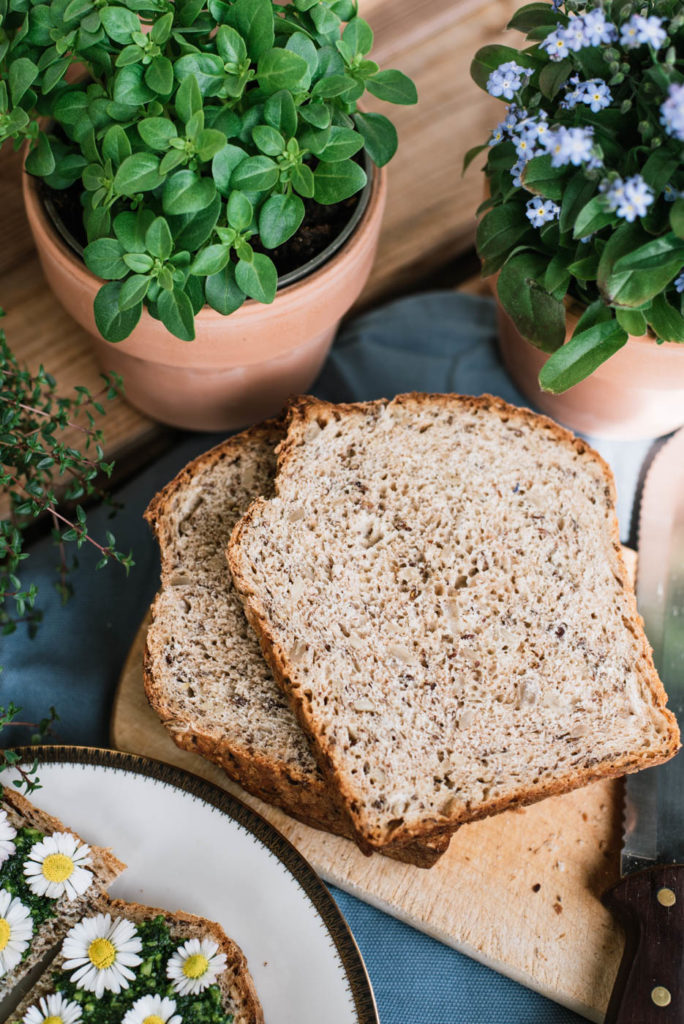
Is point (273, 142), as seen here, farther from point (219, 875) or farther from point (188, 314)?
point (219, 875)

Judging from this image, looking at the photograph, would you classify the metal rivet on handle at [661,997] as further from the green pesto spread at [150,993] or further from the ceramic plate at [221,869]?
the green pesto spread at [150,993]

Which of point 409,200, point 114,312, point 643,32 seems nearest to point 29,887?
point 114,312

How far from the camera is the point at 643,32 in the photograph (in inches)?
41.9

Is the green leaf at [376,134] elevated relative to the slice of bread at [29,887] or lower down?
elevated

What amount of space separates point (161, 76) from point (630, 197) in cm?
61

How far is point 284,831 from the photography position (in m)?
1.44

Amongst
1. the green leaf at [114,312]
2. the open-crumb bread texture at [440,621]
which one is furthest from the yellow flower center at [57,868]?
the green leaf at [114,312]

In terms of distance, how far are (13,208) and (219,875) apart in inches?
54.8

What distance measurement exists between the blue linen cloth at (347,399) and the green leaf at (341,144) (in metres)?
0.64

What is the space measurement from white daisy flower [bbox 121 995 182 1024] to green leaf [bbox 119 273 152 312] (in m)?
0.94

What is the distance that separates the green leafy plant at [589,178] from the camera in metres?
1.11

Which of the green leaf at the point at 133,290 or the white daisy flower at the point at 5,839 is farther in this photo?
the white daisy flower at the point at 5,839

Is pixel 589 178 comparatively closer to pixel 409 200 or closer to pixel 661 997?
pixel 409 200

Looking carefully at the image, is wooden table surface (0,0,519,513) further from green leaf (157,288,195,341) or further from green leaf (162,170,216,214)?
green leaf (162,170,216,214)
